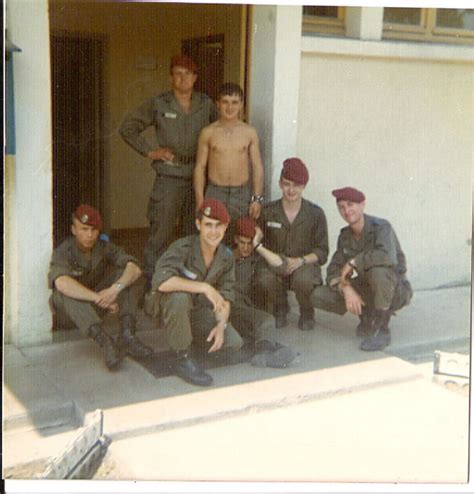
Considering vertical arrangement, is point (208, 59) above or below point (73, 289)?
above

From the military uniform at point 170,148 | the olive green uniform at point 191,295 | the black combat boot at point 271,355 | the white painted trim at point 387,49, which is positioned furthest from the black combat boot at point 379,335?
the white painted trim at point 387,49

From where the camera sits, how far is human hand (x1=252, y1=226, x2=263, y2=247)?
5.00 m

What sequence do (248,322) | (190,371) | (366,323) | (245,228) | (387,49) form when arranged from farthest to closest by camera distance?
(387,49) < (366,323) < (245,228) < (248,322) < (190,371)

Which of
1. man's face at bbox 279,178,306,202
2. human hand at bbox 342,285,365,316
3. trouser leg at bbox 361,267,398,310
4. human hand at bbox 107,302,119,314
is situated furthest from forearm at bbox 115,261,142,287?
trouser leg at bbox 361,267,398,310

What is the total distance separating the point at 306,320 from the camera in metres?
5.27

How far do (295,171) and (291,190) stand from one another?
14cm

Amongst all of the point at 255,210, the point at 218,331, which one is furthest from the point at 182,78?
the point at 218,331

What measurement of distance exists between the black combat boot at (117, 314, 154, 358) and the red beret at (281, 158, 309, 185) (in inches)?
57.9

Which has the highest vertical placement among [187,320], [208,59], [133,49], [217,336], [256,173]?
[133,49]

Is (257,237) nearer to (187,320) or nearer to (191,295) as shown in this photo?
(191,295)

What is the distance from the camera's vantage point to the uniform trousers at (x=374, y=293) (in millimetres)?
5062

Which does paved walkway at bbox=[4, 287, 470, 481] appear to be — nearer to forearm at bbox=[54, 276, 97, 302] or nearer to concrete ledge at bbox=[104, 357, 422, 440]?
concrete ledge at bbox=[104, 357, 422, 440]

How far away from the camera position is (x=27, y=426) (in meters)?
3.92

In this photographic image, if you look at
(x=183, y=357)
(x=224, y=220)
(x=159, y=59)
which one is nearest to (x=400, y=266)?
(x=224, y=220)
